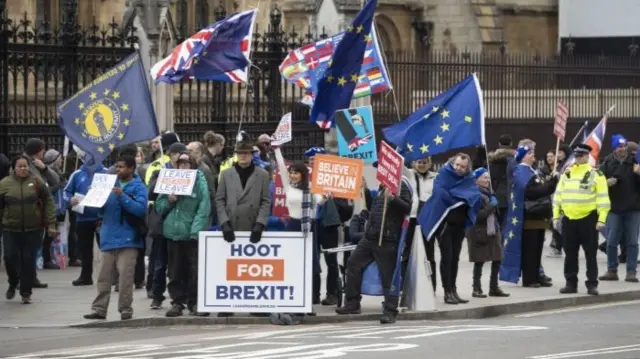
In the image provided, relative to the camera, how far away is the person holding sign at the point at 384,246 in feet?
61.9

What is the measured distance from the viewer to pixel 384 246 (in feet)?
62.2

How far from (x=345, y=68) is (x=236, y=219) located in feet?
12.1

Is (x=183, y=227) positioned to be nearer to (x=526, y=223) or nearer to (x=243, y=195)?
(x=243, y=195)

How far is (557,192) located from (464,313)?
2680 mm

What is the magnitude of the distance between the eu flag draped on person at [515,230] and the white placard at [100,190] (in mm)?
5575

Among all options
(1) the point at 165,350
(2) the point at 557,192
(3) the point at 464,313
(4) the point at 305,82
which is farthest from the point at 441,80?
(1) the point at 165,350

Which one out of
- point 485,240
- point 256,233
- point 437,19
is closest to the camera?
point 256,233

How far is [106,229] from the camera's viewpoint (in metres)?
18.7

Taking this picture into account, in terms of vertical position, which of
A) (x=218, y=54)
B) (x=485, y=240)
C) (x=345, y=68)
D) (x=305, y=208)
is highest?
(x=218, y=54)

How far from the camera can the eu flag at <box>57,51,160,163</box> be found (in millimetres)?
20438

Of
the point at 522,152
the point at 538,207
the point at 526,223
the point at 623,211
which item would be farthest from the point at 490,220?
the point at 623,211

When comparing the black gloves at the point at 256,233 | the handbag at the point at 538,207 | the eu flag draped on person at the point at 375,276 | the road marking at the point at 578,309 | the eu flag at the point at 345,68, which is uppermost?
the eu flag at the point at 345,68

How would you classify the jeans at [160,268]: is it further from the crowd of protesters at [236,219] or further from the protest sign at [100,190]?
the protest sign at [100,190]

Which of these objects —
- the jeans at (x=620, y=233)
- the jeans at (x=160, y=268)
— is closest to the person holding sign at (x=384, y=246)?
the jeans at (x=160, y=268)
